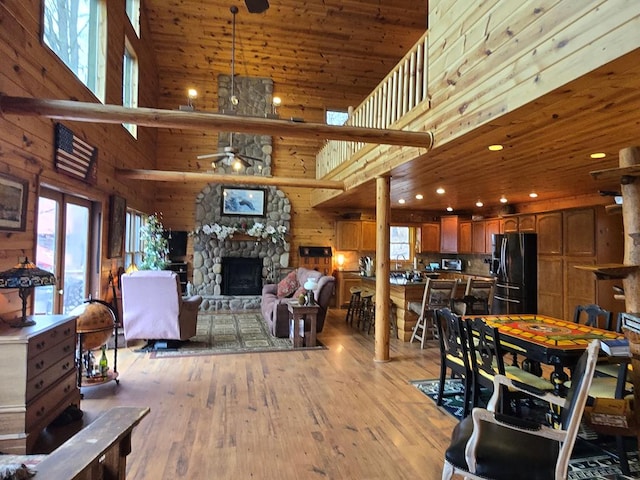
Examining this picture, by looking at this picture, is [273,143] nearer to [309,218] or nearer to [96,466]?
[309,218]

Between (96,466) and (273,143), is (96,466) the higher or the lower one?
the lower one

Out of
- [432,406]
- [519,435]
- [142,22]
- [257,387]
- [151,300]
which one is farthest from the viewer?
[142,22]

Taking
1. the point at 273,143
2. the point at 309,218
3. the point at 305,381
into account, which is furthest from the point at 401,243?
the point at 305,381

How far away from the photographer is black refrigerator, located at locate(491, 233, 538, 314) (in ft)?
20.8

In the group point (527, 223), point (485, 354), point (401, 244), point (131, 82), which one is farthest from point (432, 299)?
point (131, 82)

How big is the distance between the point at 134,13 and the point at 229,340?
6.12 meters

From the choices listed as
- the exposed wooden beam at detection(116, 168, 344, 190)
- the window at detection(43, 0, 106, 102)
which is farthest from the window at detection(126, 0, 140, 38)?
the exposed wooden beam at detection(116, 168, 344, 190)

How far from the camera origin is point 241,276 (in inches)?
342

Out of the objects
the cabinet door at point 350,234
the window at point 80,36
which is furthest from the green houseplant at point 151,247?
the cabinet door at point 350,234

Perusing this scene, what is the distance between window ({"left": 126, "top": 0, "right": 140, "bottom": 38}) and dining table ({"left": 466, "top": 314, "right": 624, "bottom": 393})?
751cm

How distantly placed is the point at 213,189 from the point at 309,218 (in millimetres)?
2444

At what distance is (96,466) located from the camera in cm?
139

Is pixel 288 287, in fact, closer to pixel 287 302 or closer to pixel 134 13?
pixel 287 302

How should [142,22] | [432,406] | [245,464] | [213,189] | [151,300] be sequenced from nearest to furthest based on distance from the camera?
[245,464]
[432,406]
[151,300]
[142,22]
[213,189]
